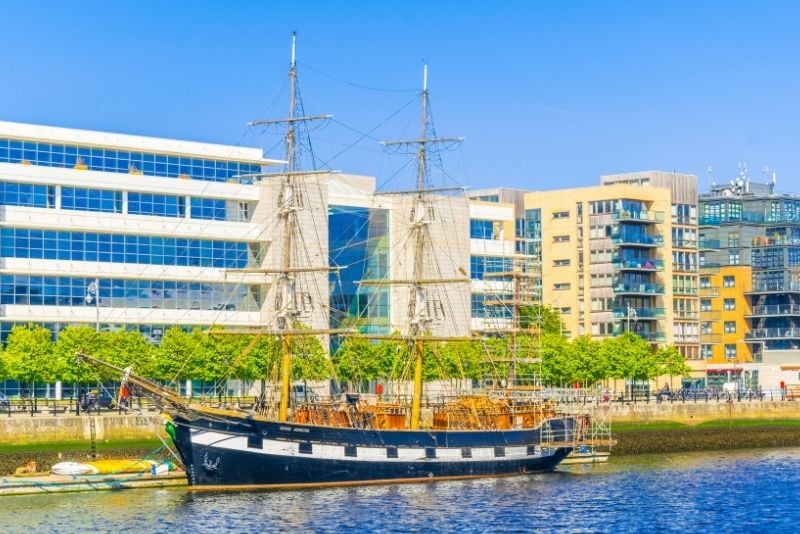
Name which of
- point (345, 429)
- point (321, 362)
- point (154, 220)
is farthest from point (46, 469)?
point (154, 220)

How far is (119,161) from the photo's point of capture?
11606 cm

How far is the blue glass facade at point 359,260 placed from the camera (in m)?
129

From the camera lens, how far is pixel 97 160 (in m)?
115

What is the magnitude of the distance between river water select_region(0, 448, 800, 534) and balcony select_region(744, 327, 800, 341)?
90.6 m

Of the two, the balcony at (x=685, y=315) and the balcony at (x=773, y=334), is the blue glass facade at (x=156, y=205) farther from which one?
the balcony at (x=773, y=334)

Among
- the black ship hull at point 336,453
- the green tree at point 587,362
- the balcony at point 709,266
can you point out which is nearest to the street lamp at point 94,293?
the black ship hull at point 336,453

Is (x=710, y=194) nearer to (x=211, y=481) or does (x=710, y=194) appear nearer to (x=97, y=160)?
(x=97, y=160)

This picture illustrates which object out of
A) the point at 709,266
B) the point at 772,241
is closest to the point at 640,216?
the point at 709,266

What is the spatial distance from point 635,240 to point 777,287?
88.7 feet

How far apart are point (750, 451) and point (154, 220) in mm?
48248

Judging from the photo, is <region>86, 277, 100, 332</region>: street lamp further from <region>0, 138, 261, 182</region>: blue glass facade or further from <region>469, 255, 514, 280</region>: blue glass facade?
<region>469, 255, 514, 280</region>: blue glass facade

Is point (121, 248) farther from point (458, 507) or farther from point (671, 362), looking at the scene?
point (671, 362)

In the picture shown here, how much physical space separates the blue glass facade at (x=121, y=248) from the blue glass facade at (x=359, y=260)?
11.3m

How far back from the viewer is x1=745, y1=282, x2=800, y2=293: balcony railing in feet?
587
